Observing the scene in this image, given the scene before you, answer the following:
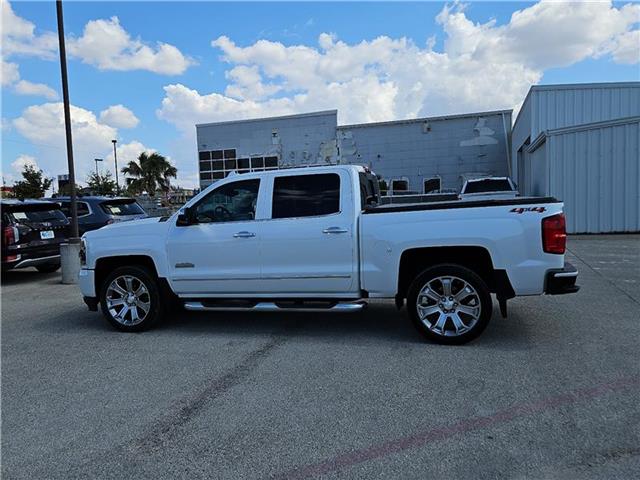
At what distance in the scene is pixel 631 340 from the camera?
4.96 metres

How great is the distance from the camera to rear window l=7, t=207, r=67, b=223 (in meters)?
9.87

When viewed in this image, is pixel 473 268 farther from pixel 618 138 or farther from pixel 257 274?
→ pixel 618 138

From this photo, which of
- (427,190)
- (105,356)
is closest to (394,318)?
(105,356)

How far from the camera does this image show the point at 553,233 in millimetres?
4637

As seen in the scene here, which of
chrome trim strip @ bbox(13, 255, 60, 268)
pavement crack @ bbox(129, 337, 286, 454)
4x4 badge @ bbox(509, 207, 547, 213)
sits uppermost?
4x4 badge @ bbox(509, 207, 547, 213)

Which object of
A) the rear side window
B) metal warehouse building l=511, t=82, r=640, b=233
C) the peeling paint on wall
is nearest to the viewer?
the rear side window

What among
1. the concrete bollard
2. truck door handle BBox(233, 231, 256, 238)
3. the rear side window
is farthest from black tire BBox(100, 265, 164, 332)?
the concrete bollard

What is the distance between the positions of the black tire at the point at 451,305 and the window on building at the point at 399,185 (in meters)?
21.4

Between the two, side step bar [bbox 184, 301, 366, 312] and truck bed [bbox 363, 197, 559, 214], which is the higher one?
truck bed [bbox 363, 197, 559, 214]

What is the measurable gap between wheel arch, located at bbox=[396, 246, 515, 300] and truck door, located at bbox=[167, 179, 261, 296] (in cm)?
163

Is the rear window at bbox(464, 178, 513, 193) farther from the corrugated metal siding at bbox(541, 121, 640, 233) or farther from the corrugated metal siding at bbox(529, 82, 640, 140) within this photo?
the corrugated metal siding at bbox(529, 82, 640, 140)

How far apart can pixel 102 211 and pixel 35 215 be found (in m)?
2.13

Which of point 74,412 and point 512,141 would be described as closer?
point 74,412

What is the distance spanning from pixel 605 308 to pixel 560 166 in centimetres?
956
